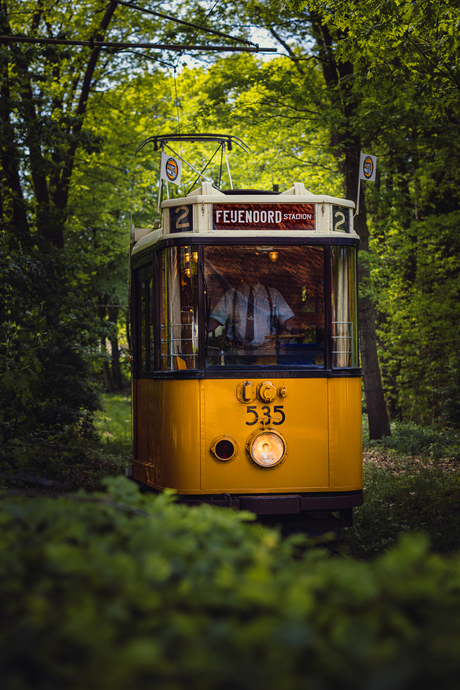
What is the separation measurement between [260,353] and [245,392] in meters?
0.39

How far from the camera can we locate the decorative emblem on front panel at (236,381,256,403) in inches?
249

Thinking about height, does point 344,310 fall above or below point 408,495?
above

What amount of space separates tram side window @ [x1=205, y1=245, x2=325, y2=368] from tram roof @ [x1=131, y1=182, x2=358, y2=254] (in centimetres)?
14

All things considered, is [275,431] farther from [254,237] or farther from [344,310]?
[254,237]

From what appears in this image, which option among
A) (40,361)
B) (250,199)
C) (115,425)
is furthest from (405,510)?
(115,425)

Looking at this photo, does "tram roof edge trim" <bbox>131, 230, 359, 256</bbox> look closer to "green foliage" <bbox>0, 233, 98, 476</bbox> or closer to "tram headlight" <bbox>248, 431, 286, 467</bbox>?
"tram headlight" <bbox>248, 431, 286, 467</bbox>

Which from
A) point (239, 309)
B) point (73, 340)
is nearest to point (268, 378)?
point (239, 309)

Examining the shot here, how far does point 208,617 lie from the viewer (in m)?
1.77

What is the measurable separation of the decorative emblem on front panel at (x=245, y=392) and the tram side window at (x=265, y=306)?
0.19 m

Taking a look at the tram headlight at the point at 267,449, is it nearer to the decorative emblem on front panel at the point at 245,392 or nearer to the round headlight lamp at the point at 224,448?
the round headlight lamp at the point at 224,448

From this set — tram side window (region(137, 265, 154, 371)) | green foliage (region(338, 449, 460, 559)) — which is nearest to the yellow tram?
tram side window (region(137, 265, 154, 371))

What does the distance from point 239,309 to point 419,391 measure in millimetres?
11717

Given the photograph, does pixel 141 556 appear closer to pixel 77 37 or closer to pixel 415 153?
pixel 415 153

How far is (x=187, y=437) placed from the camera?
6.29 m
